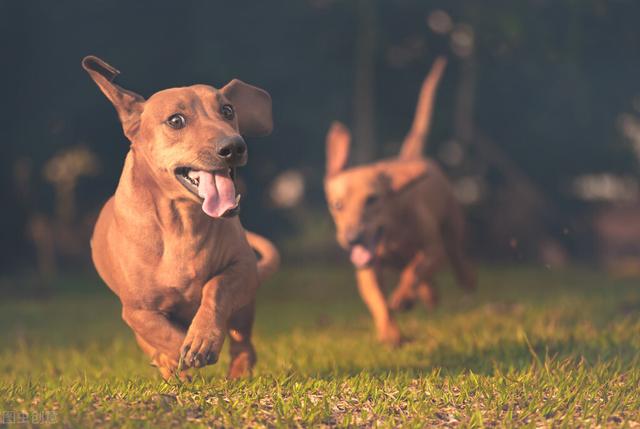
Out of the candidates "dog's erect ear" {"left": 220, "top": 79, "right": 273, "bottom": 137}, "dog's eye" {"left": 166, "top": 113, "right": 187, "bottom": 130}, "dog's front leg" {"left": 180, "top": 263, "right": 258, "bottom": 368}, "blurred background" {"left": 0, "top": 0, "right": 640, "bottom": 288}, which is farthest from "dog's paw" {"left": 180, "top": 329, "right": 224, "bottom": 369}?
"blurred background" {"left": 0, "top": 0, "right": 640, "bottom": 288}

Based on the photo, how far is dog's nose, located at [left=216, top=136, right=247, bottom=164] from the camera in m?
4.00

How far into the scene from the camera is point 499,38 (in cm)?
1215

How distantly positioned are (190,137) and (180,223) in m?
0.58

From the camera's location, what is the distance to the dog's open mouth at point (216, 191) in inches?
159

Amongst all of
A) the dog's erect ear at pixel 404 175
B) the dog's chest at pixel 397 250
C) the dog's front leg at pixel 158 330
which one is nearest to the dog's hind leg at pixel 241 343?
the dog's front leg at pixel 158 330

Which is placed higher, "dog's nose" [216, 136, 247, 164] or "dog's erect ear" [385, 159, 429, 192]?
"dog's nose" [216, 136, 247, 164]

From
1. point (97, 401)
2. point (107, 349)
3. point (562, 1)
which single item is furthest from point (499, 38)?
point (97, 401)

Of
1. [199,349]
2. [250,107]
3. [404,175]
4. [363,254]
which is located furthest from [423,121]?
[199,349]

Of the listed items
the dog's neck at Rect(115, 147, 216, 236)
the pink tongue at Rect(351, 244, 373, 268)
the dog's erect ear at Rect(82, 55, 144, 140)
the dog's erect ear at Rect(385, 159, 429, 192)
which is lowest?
the pink tongue at Rect(351, 244, 373, 268)

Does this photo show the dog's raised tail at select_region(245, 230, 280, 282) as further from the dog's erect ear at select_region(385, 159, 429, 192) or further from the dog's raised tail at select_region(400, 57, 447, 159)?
the dog's raised tail at select_region(400, 57, 447, 159)

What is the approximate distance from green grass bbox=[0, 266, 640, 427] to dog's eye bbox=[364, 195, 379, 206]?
118 centimetres

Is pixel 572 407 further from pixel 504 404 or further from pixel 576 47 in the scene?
pixel 576 47

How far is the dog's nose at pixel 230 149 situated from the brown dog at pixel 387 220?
288 centimetres

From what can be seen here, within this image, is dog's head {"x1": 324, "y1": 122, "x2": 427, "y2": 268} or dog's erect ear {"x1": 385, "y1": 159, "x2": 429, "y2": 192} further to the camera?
dog's erect ear {"x1": 385, "y1": 159, "x2": 429, "y2": 192}
